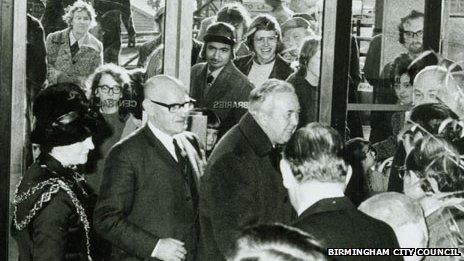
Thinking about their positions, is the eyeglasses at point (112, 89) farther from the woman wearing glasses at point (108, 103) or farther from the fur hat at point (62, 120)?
the fur hat at point (62, 120)

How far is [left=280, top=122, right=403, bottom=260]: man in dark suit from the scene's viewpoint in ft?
8.27

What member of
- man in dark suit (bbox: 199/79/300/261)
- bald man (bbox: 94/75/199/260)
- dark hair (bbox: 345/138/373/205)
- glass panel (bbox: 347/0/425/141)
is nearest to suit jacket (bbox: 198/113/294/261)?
man in dark suit (bbox: 199/79/300/261)

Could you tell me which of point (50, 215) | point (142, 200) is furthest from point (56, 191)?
point (142, 200)

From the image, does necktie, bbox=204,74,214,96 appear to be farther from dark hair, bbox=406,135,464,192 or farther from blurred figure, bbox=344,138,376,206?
dark hair, bbox=406,135,464,192

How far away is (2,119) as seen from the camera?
4.62 metres

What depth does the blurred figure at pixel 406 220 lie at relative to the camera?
2.84m

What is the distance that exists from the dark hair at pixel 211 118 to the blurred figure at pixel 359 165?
1.16 metres

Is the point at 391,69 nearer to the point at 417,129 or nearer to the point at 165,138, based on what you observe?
the point at 417,129

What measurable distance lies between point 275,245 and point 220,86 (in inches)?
143

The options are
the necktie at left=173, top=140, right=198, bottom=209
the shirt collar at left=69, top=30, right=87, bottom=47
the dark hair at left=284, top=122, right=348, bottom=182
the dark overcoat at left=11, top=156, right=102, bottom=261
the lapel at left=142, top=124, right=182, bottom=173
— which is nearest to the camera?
the dark hair at left=284, top=122, right=348, bottom=182

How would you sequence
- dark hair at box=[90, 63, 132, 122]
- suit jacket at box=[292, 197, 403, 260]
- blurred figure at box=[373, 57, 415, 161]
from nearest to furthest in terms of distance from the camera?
suit jacket at box=[292, 197, 403, 260], dark hair at box=[90, 63, 132, 122], blurred figure at box=[373, 57, 415, 161]

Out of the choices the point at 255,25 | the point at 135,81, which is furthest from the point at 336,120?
the point at 135,81

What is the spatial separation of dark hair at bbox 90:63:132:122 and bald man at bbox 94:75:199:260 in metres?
0.96

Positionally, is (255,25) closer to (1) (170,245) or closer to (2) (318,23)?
(2) (318,23)
